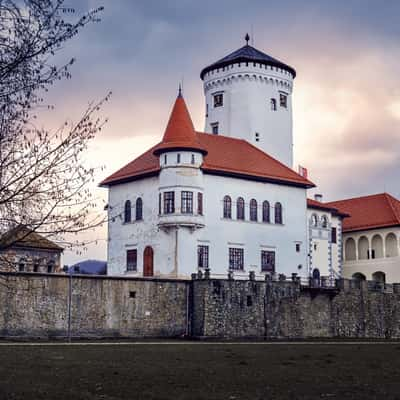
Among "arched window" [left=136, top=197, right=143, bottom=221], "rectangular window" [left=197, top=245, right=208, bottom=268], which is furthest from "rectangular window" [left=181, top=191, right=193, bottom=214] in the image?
"arched window" [left=136, top=197, right=143, bottom=221]

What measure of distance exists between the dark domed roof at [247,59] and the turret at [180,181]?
35.9ft

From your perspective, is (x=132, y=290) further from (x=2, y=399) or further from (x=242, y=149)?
(x=2, y=399)

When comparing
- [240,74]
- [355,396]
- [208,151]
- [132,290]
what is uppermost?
[240,74]

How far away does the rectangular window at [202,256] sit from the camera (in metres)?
48.1

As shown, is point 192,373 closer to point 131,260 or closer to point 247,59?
point 131,260

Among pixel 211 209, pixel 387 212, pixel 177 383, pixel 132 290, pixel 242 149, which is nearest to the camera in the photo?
pixel 177 383

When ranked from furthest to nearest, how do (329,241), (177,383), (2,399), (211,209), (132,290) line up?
(329,241) < (211,209) < (132,290) < (177,383) < (2,399)

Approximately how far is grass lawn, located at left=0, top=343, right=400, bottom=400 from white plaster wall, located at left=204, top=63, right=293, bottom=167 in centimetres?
2653

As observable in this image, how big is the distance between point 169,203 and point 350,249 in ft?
76.7

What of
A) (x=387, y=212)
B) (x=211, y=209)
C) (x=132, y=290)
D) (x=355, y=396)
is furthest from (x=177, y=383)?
(x=387, y=212)

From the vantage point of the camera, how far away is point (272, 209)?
5203 centimetres

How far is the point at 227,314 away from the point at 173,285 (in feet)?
11.1

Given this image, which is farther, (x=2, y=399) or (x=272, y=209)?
(x=272, y=209)

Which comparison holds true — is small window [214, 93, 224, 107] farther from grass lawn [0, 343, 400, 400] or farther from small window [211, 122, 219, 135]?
grass lawn [0, 343, 400, 400]
